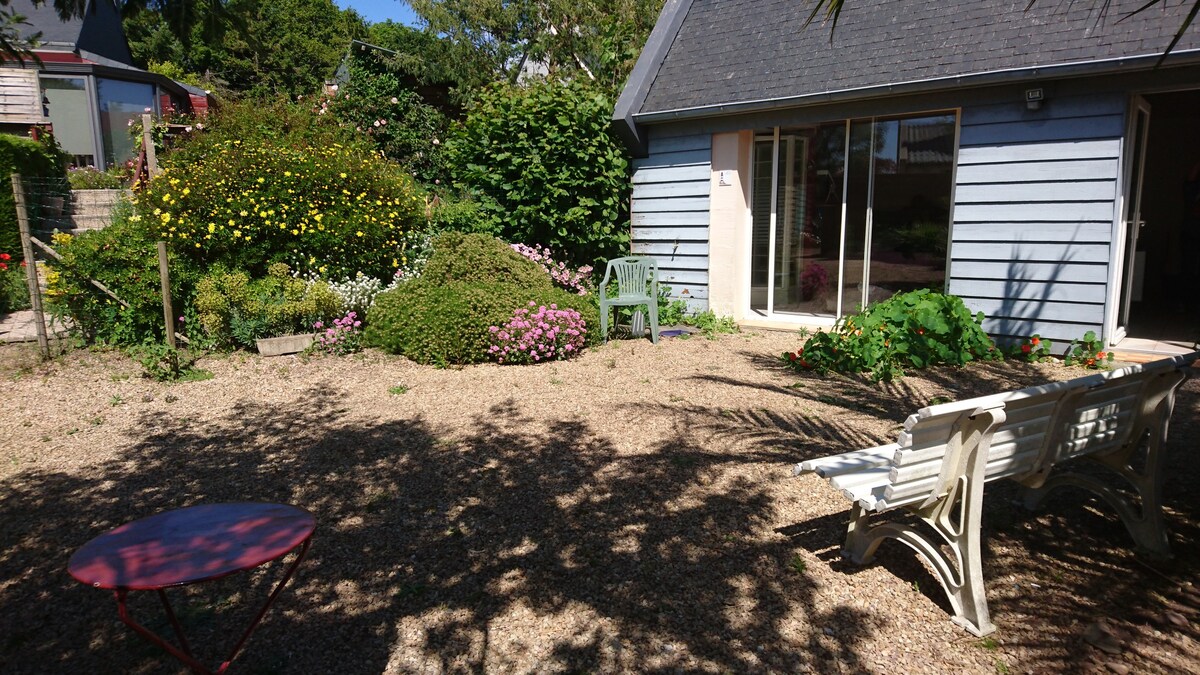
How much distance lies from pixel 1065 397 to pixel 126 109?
65.0 ft

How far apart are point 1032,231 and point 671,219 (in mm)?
4237

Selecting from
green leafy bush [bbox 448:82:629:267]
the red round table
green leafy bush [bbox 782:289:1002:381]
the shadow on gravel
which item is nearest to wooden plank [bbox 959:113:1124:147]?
green leafy bush [bbox 782:289:1002:381]

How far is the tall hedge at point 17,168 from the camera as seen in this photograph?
10.8 meters

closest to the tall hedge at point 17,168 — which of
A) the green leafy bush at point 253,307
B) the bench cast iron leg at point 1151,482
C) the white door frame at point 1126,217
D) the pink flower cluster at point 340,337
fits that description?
the green leafy bush at point 253,307

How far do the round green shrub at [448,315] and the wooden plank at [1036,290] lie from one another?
3.90m

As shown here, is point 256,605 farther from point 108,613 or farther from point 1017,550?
point 1017,550

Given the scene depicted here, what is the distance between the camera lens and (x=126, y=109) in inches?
693

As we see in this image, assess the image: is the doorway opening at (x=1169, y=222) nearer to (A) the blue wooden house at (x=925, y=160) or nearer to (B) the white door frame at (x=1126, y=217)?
(A) the blue wooden house at (x=925, y=160)

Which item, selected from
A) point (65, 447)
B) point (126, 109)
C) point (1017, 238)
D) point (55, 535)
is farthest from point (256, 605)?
point (126, 109)

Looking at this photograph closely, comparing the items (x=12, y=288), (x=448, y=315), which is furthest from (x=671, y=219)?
(x=12, y=288)

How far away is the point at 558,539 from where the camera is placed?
379 cm

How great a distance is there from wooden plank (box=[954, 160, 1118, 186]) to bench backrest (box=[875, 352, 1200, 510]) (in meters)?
4.21

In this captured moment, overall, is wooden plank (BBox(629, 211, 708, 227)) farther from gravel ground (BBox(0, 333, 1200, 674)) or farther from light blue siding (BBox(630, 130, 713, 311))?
gravel ground (BBox(0, 333, 1200, 674))

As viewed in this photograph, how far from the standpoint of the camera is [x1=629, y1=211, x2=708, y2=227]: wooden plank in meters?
10.0
